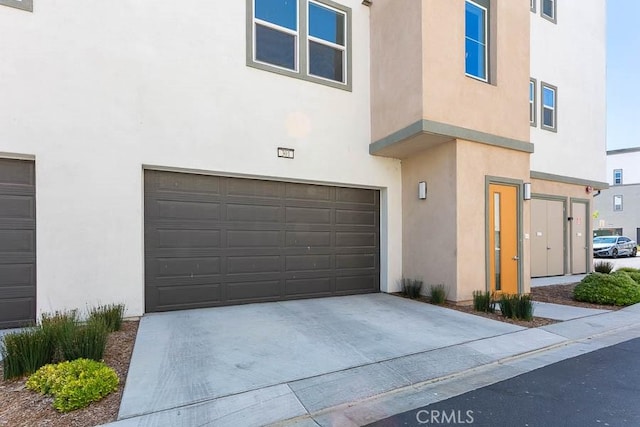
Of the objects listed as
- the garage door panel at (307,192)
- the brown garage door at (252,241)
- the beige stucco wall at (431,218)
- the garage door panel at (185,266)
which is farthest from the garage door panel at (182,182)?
the beige stucco wall at (431,218)

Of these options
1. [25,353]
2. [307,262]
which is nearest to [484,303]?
[307,262]

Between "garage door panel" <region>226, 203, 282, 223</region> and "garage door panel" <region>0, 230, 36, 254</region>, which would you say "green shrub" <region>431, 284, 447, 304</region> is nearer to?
"garage door panel" <region>226, 203, 282, 223</region>

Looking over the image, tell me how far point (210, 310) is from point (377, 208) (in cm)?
451

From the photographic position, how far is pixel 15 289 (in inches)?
216

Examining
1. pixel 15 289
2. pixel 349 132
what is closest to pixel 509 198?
pixel 349 132

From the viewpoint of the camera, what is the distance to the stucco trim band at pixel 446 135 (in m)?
6.84

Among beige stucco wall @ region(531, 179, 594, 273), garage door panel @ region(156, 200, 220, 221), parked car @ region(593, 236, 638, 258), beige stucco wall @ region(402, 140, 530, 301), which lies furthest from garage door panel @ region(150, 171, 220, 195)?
parked car @ region(593, 236, 638, 258)

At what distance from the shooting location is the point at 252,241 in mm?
7250

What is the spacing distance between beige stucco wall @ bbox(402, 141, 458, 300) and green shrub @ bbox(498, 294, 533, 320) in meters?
1.00

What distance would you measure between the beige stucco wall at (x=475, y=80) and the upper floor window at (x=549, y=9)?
191 inches

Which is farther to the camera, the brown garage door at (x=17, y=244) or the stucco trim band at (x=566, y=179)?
the stucco trim band at (x=566, y=179)

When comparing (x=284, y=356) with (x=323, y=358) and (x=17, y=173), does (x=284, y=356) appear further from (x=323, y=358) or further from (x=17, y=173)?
(x=17, y=173)

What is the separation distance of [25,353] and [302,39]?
706 cm

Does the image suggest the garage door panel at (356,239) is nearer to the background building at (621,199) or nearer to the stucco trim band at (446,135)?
the stucco trim band at (446,135)
